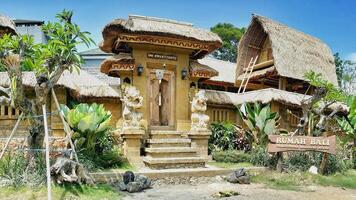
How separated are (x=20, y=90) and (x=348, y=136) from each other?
10.9 meters

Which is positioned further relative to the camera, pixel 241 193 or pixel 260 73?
pixel 260 73

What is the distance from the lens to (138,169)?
9477 millimetres

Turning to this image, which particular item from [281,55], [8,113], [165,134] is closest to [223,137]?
[165,134]

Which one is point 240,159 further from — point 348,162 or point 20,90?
point 20,90

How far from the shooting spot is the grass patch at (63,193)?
6.71m

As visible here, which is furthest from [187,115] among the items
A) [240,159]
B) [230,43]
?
[230,43]

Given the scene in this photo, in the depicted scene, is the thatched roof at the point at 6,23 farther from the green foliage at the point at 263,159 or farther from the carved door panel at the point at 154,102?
the green foliage at the point at 263,159

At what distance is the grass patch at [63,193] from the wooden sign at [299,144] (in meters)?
4.65

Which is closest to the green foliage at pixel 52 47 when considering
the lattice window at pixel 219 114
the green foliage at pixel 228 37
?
the lattice window at pixel 219 114

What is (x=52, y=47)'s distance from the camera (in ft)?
23.2

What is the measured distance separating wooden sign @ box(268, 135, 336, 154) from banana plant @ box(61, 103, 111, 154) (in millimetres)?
4604

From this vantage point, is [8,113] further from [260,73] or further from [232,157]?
[260,73]

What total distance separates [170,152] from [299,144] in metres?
3.61

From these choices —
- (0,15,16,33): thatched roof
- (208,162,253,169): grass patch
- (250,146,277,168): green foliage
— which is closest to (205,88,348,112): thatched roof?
(250,146,277,168): green foliage
